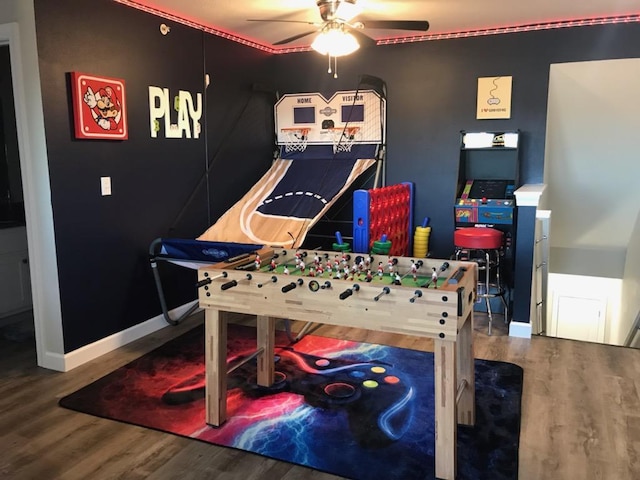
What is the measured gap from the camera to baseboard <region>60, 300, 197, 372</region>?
3.54 meters

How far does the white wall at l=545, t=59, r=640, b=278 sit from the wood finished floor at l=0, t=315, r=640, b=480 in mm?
2246

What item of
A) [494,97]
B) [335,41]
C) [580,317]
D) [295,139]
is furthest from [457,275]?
[580,317]

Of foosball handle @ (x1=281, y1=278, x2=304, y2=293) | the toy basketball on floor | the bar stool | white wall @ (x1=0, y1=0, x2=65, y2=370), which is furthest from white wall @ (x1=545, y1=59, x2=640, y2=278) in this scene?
white wall @ (x1=0, y1=0, x2=65, y2=370)

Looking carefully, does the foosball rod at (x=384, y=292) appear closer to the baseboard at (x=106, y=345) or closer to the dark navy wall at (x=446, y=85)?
the baseboard at (x=106, y=345)

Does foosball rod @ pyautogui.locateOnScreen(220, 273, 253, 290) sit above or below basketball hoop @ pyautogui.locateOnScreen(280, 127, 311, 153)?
below

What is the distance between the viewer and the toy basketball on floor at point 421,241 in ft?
17.2

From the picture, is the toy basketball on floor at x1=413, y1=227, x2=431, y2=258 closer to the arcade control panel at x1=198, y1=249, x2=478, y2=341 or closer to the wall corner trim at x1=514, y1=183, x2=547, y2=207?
the wall corner trim at x1=514, y1=183, x2=547, y2=207

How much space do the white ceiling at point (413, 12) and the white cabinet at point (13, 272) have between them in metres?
2.25

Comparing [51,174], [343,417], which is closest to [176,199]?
[51,174]

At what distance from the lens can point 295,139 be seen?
5672mm

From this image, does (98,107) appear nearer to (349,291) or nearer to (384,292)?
(349,291)

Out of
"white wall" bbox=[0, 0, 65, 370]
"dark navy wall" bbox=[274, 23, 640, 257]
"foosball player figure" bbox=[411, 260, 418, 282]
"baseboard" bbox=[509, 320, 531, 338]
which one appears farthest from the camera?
"dark navy wall" bbox=[274, 23, 640, 257]

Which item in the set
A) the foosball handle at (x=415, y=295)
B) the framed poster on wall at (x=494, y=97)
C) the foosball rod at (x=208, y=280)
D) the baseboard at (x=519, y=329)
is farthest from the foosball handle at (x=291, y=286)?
the framed poster on wall at (x=494, y=97)

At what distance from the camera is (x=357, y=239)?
172 inches
